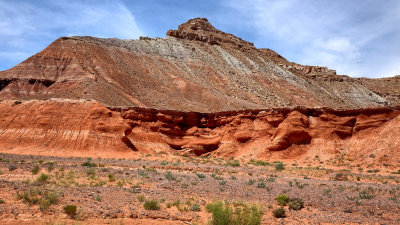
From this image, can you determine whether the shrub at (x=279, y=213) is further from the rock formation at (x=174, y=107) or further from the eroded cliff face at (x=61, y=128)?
the eroded cliff face at (x=61, y=128)

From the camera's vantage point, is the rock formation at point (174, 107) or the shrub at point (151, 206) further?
the rock formation at point (174, 107)

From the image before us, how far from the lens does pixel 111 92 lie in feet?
135

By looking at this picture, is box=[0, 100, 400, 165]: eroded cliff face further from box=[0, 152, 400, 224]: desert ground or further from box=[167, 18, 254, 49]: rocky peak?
box=[167, 18, 254, 49]: rocky peak

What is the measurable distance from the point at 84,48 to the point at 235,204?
4760 cm

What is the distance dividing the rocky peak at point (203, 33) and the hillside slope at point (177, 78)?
332mm

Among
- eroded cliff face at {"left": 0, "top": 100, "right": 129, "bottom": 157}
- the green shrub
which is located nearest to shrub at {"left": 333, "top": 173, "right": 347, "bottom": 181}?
the green shrub

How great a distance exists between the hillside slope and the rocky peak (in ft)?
1.09

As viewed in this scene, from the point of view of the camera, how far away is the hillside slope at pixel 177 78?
140ft

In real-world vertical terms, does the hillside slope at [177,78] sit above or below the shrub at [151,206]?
above

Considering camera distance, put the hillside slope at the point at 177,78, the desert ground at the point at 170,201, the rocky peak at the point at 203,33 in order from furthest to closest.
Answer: the rocky peak at the point at 203,33 → the hillside slope at the point at 177,78 → the desert ground at the point at 170,201

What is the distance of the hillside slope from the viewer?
140 feet

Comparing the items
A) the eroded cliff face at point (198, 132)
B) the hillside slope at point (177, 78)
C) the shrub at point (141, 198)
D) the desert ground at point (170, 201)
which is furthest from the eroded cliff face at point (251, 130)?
the shrub at point (141, 198)

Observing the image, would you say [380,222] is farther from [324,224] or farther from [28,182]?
[28,182]

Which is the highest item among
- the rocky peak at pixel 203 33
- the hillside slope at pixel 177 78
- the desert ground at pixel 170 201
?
the rocky peak at pixel 203 33
